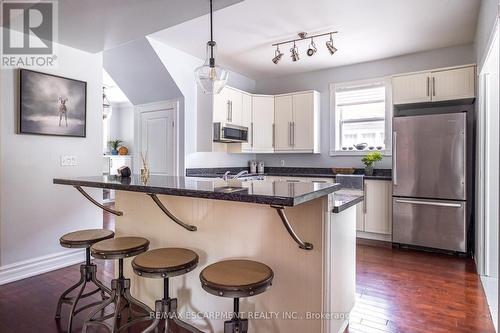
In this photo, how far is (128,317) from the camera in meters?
2.26

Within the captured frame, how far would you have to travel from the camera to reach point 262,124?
17.3 ft

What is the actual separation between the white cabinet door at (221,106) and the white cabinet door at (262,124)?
0.69 m

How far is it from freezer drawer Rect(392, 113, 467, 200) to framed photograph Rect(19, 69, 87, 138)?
13.0ft

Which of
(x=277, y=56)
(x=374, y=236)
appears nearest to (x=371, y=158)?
(x=374, y=236)

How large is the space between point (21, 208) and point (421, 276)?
4.17 m

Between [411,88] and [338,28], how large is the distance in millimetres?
1350

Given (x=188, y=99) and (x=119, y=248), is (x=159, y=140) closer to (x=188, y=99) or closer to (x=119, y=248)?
(x=188, y=99)

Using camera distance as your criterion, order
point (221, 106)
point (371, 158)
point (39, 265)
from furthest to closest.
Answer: point (221, 106)
point (371, 158)
point (39, 265)

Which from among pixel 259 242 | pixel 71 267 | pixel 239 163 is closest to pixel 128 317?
pixel 259 242

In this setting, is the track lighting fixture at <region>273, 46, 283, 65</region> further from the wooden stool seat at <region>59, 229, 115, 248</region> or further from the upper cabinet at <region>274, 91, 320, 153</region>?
the wooden stool seat at <region>59, 229, 115, 248</region>

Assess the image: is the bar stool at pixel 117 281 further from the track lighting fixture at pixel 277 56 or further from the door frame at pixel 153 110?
the track lighting fixture at pixel 277 56

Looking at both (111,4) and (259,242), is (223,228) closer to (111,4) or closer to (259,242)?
(259,242)

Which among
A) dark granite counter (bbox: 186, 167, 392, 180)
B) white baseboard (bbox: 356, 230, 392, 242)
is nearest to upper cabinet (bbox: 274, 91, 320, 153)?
dark granite counter (bbox: 186, 167, 392, 180)

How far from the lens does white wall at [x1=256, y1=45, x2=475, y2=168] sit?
419 cm
